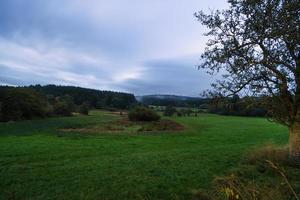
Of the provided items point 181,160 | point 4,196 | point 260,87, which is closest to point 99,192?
point 4,196

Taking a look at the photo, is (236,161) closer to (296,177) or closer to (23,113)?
(296,177)

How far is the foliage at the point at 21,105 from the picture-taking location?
64.1m

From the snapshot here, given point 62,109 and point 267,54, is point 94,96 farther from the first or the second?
point 267,54

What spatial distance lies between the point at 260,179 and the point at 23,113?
61.6 meters

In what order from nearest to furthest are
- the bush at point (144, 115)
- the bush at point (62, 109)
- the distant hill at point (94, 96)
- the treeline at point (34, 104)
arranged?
the treeline at point (34, 104)
the bush at point (144, 115)
the bush at point (62, 109)
the distant hill at point (94, 96)

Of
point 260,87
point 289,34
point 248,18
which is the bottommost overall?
point 260,87

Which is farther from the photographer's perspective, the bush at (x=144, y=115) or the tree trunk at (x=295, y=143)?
the bush at (x=144, y=115)

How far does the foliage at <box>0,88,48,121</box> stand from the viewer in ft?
210

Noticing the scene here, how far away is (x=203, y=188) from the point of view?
12984 millimetres

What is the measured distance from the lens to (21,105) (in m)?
67.3

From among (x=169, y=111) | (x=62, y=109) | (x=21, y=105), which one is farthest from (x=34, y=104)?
(x=169, y=111)

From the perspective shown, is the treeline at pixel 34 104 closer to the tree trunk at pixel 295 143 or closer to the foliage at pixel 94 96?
the foliage at pixel 94 96

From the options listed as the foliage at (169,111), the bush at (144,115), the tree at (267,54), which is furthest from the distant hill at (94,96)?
the tree at (267,54)

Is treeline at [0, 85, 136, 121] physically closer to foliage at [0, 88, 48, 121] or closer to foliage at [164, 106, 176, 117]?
foliage at [0, 88, 48, 121]
